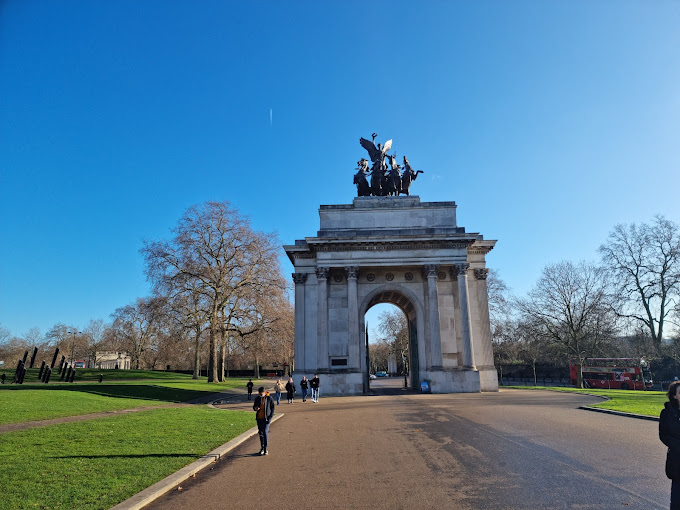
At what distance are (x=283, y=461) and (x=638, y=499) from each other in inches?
264

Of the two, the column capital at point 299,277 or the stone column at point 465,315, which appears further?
the column capital at point 299,277

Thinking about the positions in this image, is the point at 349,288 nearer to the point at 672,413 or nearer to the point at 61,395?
the point at 61,395

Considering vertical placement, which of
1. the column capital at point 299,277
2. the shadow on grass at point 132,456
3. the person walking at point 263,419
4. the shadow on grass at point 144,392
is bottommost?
the shadow on grass at point 144,392

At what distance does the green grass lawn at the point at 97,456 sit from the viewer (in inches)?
256

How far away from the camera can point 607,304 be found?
44.2 meters

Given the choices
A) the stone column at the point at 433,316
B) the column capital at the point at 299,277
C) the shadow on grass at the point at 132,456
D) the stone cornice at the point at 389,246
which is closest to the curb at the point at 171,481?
the shadow on grass at the point at 132,456

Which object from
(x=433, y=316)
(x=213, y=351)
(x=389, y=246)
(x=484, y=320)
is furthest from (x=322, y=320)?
(x=484, y=320)

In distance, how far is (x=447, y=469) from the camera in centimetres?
848

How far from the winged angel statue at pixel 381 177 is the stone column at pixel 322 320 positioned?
361 inches

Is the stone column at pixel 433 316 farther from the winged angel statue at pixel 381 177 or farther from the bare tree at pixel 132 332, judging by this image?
the bare tree at pixel 132 332

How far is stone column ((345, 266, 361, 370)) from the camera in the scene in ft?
106

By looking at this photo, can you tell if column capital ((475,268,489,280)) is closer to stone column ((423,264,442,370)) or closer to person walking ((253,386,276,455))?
stone column ((423,264,442,370))

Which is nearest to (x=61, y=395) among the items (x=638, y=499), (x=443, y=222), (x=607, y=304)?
(x=638, y=499)

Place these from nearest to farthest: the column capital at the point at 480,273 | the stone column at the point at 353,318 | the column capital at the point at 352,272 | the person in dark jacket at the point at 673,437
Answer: the person in dark jacket at the point at 673,437 < the stone column at the point at 353,318 < the column capital at the point at 352,272 < the column capital at the point at 480,273
